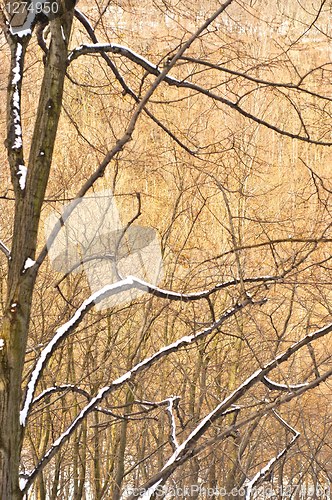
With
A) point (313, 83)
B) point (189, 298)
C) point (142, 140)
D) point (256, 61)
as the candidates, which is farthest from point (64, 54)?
point (142, 140)

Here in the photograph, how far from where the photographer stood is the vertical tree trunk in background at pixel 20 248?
1.69m

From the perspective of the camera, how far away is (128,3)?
2.58m

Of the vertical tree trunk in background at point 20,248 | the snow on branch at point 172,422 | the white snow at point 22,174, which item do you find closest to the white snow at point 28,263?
the vertical tree trunk in background at point 20,248

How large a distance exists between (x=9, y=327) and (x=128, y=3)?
4.94 ft

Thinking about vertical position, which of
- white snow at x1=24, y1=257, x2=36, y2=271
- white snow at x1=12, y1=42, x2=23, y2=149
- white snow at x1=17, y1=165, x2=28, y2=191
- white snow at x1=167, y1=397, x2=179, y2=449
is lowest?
white snow at x1=167, y1=397, x2=179, y2=449

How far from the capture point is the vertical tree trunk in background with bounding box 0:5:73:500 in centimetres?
169

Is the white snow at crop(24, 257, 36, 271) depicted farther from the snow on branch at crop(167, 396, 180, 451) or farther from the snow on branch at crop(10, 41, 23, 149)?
the snow on branch at crop(167, 396, 180, 451)

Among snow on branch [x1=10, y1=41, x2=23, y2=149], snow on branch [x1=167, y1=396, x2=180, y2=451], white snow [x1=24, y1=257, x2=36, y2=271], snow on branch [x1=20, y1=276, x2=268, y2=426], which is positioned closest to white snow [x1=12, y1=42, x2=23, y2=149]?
snow on branch [x1=10, y1=41, x2=23, y2=149]

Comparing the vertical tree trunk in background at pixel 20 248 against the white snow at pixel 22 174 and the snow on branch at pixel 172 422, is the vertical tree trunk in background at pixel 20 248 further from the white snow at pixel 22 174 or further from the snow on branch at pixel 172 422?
the snow on branch at pixel 172 422

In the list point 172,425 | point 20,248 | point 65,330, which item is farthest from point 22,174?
point 172,425

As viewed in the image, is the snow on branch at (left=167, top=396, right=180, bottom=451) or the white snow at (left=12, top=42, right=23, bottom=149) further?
the snow on branch at (left=167, top=396, right=180, bottom=451)

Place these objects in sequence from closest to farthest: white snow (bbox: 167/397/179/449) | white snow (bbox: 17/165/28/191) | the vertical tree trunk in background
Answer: the vertical tree trunk in background < white snow (bbox: 17/165/28/191) < white snow (bbox: 167/397/179/449)

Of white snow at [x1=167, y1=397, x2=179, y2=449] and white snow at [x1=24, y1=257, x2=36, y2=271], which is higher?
white snow at [x1=24, y1=257, x2=36, y2=271]

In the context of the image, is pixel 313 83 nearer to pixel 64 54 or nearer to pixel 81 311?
pixel 64 54
